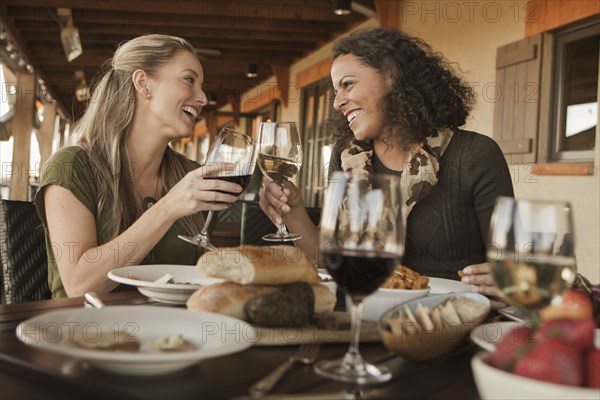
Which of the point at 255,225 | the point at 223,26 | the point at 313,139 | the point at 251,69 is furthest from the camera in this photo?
the point at 251,69

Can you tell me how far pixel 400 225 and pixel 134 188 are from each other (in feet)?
4.44

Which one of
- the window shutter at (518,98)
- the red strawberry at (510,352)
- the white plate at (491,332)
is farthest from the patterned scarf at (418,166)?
the window shutter at (518,98)

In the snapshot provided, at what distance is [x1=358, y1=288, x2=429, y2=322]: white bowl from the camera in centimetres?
100

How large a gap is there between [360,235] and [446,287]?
0.58 metres

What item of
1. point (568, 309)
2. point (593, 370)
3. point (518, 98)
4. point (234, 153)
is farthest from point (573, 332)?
point (518, 98)

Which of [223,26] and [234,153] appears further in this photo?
[223,26]

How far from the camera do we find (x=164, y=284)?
1.09 m

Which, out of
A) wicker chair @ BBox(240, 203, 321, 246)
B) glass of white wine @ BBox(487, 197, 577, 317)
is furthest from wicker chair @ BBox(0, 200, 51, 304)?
glass of white wine @ BBox(487, 197, 577, 317)

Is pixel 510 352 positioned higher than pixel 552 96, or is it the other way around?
pixel 552 96

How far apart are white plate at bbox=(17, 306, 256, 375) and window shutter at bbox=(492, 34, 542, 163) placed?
379 centimetres

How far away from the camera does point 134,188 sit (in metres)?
1.96

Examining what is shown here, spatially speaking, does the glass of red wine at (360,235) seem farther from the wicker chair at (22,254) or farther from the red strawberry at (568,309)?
the wicker chair at (22,254)

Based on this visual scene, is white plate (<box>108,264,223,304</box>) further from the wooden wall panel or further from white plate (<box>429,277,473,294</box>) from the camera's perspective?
the wooden wall panel

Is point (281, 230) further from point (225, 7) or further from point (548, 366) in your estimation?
point (225, 7)
